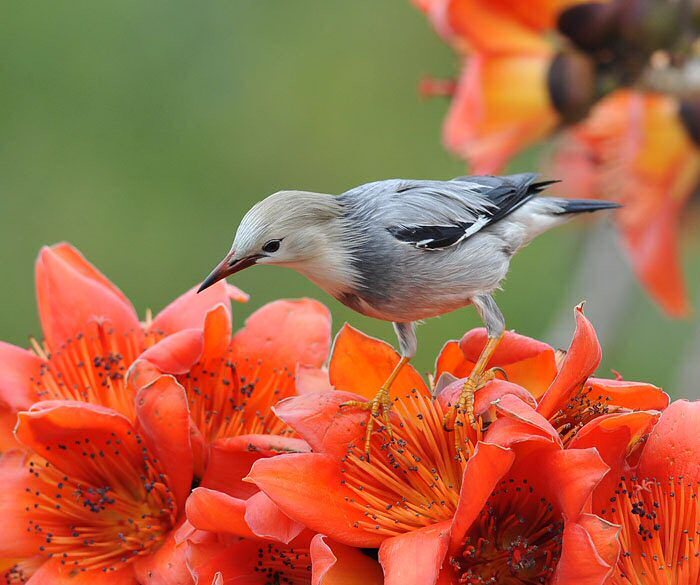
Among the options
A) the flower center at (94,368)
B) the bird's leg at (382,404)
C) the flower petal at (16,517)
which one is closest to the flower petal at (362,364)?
the bird's leg at (382,404)

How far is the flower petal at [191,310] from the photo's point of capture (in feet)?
4.46

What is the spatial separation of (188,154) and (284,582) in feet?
9.60

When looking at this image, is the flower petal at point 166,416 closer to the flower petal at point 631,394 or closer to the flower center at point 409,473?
the flower center at point 409,473

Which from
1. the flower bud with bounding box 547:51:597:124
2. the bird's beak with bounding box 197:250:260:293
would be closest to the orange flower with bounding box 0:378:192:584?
the bird's beak with bounding box 197:250:260:293

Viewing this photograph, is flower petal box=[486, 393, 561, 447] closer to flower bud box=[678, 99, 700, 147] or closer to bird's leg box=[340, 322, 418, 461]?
bird's leg box=[340, 322, 418, 461]

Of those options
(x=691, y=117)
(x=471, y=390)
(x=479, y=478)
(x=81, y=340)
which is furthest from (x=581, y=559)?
(x=691, y=117)

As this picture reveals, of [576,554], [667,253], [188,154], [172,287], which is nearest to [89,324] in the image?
[576,554]

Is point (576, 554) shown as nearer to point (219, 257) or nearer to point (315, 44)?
point (219, 257)

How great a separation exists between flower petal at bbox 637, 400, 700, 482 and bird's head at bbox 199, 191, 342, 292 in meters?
0.39

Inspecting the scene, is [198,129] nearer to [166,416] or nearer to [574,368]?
[166,416]

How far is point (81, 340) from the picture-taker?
1.34 meters

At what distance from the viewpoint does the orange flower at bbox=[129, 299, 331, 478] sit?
1.23m

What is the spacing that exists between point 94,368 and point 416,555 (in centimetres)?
48

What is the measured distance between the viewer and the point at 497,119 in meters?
1.83
